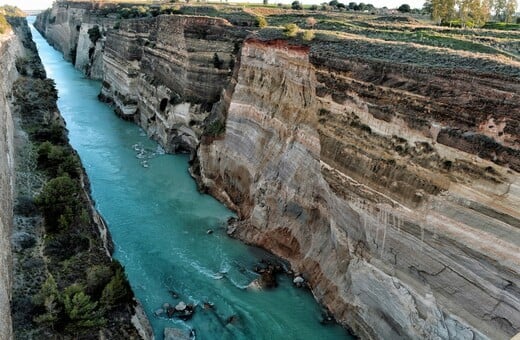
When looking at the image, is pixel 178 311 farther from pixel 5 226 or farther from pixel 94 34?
pixel 94 34

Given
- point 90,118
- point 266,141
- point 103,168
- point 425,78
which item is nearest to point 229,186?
point 266,141

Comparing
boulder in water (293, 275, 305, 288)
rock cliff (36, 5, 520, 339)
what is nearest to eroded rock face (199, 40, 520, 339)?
rock cliff (36, 5, 520, 339)

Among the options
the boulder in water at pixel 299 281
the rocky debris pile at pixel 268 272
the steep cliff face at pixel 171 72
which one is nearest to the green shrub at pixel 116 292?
the rocky debris pile at pixel 268 272

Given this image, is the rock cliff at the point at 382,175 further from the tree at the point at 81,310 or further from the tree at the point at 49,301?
the tree at the point at 49,301

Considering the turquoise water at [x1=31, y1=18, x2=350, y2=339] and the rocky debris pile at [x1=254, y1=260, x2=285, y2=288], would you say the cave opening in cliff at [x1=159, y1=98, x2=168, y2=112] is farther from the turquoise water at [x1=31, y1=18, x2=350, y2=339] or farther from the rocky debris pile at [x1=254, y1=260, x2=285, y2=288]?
the rocky debris pile at [x1=254, y1=260, x2=285, y2=288]

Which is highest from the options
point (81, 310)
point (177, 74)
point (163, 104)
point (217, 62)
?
point (217, 62)

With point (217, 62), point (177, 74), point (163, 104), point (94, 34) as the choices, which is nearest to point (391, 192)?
point (217, 62)
